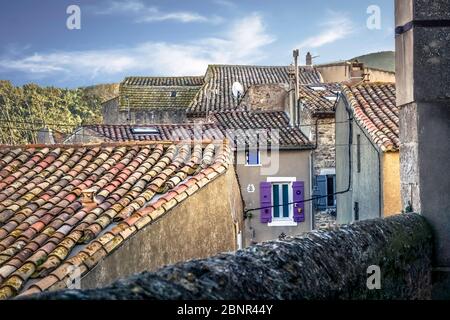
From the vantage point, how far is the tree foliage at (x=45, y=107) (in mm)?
40344

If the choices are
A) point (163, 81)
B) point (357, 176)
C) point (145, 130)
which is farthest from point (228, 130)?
point (163, 81)

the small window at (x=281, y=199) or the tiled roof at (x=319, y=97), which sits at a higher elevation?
the tiled roof at (x=319, y=97)

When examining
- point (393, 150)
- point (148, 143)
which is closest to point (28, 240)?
point (148, 143)

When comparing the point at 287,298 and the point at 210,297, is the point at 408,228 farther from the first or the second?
the point at 210,297

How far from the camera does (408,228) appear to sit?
5.67 meters

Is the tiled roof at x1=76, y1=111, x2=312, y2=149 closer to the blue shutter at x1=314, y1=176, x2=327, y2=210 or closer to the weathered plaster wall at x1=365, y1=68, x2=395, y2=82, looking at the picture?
the blue shutter at x1=314, y1=176, x2=327, y2=210

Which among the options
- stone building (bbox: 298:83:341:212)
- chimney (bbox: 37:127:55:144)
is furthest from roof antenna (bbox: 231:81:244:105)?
chimney (bbox: 37:127:55:144)

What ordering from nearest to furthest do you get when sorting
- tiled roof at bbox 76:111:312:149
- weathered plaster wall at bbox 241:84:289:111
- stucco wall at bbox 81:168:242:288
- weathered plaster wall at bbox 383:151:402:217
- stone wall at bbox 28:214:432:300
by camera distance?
stone wall at bbox 28:214:432:300, stucco wall at bbox 81:168:242:288, weathered plaster wall at bbox 383:151:402:217, tiled roof at bbox 76:111:312:149, weathered plaster wall at bbox 241:84:289:111

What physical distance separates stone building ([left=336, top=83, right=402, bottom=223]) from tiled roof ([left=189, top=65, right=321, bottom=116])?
658 inches

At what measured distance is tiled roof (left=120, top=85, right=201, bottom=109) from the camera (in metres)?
39.9

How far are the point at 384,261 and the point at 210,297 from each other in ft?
8.40

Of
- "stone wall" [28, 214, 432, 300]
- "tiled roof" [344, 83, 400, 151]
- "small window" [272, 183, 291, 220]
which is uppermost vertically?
"tiled roof" [344, 83, 400, 151]

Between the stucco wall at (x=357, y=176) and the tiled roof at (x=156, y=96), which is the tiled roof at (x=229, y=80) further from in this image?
the stucco wall at (x=357, y=176)

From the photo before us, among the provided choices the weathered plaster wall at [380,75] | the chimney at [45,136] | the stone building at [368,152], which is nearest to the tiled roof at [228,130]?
the chimney at [45,136]
